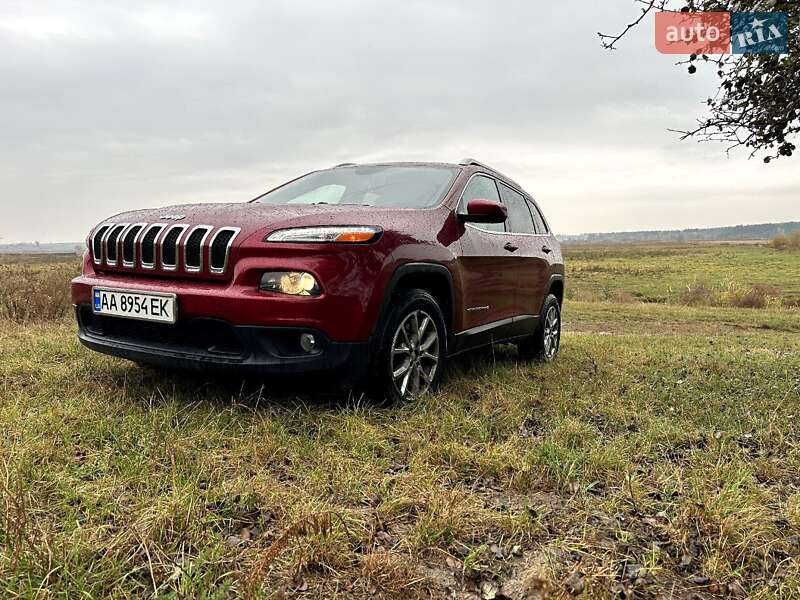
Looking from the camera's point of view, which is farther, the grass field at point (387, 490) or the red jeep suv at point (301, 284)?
the red jeep suv at point (301, 284)

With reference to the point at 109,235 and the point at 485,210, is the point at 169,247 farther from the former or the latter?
the point at 485,210

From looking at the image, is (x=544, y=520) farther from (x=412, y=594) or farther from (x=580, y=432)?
(x=580, y=432)

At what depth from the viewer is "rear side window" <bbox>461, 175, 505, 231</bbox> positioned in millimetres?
4535

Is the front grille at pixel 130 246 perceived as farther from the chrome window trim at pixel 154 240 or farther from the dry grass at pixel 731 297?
the dry grass at pixel 731 297

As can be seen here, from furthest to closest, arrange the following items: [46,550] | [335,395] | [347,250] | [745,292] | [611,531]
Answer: [745,292] → [335,395] → [347,250] → [611,531] → [46,550]

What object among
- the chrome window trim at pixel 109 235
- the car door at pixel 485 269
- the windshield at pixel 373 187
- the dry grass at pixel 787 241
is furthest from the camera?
the dry grass at pixel 787 241

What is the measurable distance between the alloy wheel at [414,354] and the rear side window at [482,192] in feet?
3.36

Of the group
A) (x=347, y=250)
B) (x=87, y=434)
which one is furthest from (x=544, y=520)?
(x=87, y=434)

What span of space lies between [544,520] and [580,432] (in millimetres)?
1131

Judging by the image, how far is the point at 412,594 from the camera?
1872mm

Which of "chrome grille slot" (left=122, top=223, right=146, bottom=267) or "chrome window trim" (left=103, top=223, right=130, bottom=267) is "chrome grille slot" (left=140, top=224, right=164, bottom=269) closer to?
"chrome grille slot" (left=122, top=223, right=146, bottom=267)

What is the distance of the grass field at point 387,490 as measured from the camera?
6.30 ft

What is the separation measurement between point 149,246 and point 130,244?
0.61 ft

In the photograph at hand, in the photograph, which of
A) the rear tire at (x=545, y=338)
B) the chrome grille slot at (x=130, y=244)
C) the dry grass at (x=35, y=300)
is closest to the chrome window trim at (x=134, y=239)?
the chrome grille slot at (x=130, y=244)
